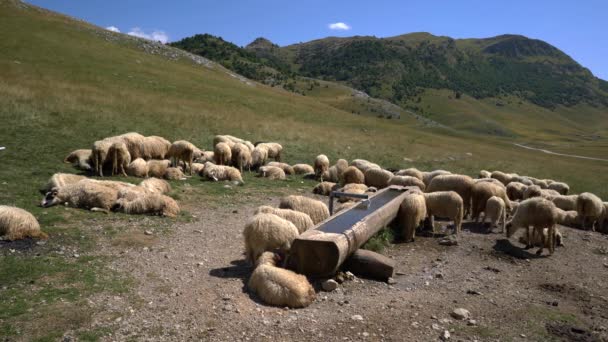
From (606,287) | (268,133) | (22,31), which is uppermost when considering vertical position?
(22,31)

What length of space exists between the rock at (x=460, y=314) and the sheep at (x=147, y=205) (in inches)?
334

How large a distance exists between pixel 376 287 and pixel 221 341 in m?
3.85

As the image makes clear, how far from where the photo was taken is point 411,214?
13.2 meters

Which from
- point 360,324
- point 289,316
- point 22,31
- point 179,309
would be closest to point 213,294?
point 179,309

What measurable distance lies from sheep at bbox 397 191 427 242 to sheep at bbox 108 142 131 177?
10.9 m

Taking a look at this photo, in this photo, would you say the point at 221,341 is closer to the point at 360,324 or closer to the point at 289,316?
the point at 289,316

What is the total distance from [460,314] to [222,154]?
1605 centimetres

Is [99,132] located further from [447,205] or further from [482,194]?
[482,194]

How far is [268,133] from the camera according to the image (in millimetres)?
33812

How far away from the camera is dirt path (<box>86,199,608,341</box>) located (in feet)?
23.4

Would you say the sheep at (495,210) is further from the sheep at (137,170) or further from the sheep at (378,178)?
the sheep at (137,170)

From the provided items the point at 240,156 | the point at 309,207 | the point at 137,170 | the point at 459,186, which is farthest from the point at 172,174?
the point at 459,186

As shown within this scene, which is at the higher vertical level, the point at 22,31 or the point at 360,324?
the point at 22,31

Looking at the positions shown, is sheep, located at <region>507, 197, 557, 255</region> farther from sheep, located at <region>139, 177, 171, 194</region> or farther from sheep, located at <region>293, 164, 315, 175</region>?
sheep, located at <region>293, 164, 315, 175</region>
